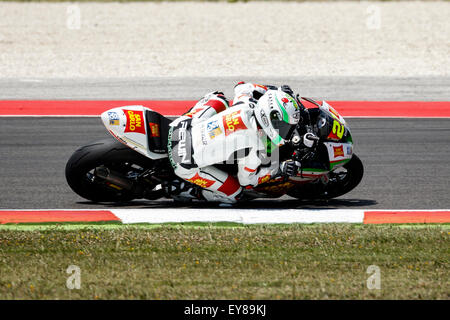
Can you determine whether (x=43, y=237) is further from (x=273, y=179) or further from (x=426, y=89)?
(x=426, y=89)

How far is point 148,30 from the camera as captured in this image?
79.1 feet

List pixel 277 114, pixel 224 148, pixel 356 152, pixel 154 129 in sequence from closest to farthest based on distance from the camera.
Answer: pixel 277 114, pixel 224 148, pixel 154 129, pixel 356 152

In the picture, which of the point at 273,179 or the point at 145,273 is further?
the point at 273,179

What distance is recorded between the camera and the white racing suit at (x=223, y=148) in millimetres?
7891

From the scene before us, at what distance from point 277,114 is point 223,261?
5.89ft

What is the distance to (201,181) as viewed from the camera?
8148 millimetres

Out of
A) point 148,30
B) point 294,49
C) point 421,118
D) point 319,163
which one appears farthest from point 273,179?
point 148,30

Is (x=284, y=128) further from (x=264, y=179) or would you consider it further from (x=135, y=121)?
(x=135, y=121)

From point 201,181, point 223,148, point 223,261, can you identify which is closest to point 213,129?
point 223,148

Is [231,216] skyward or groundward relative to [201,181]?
groundward

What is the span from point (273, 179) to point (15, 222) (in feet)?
8.56

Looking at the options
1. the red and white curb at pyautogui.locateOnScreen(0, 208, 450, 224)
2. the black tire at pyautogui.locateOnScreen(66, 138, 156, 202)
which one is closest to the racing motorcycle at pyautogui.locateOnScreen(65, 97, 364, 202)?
the black tire at pyautogui.locateOnScreen(66, 138, 156, 202)

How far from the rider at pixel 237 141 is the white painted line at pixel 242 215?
0.76 feet

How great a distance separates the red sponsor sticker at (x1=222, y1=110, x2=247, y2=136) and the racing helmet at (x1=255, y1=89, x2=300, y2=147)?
0.60 feet
